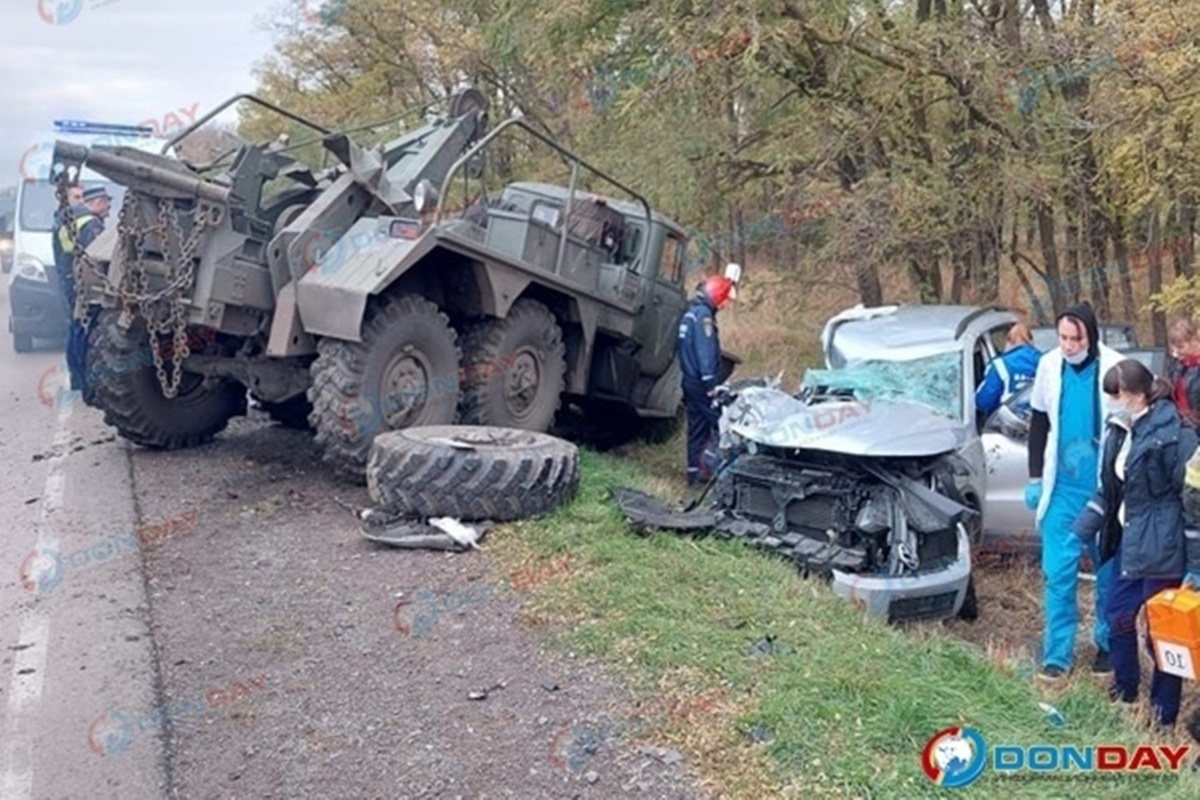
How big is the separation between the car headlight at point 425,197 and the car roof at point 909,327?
124 inches

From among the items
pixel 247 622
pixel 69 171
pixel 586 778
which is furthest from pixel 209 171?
pixel 586 778

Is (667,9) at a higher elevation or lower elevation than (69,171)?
higher

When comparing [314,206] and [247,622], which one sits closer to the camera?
[247,622]

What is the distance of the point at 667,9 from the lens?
10.5 metres

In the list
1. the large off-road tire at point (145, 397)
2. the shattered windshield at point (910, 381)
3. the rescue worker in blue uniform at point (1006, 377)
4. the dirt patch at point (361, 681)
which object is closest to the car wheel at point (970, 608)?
the shattered windshield at point (910, 381)

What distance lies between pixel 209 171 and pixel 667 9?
170 inches

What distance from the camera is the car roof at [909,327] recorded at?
8.31 m

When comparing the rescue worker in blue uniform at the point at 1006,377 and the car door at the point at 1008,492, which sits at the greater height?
the rescue worker in blue uniform at the point at 1006,377

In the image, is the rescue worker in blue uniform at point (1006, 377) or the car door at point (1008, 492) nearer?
the car door at point (1008, 492)

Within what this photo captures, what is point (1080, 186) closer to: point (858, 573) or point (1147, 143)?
point (1147, 143)

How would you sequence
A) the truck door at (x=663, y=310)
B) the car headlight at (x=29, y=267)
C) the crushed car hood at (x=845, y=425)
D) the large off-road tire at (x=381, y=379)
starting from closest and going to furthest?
1. the crushed car hood at (x=845, y=425)
2. the large off-road tire at (x=381, y=379)
3. the truck door at (x=663, y=310)
4. the car headlight at (x=29, y=267)

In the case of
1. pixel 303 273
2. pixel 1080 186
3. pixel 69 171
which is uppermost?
pixel 1080 186

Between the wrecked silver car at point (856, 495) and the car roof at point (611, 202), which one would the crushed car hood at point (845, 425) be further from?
the car roof at point (611, 202)

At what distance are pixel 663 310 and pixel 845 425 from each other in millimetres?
3789
